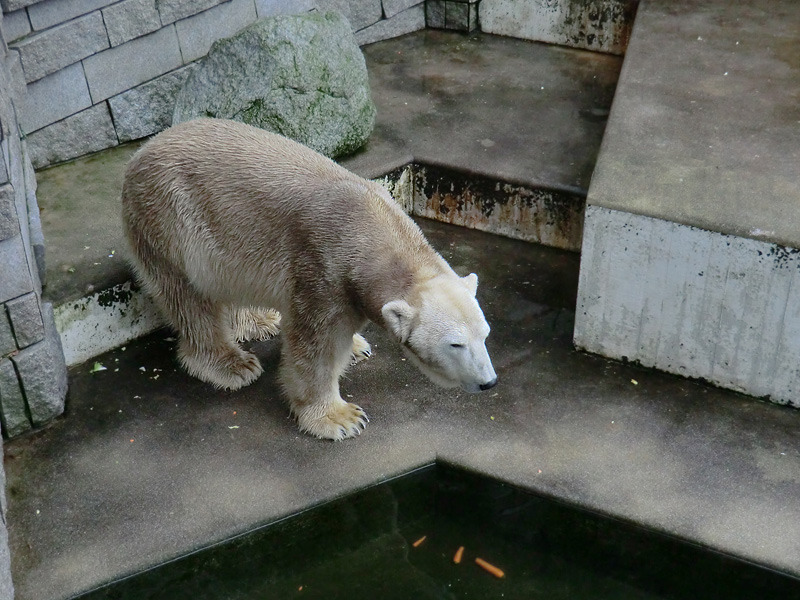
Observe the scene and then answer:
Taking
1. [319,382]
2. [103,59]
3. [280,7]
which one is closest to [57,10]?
[103,59]

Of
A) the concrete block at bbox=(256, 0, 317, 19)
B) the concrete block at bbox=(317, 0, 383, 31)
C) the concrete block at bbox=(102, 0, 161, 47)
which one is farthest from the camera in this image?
the concrete block at bbox=(317, 0, 383, 31)

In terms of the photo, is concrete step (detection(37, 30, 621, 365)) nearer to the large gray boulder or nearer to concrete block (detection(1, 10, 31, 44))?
the large gray boulder

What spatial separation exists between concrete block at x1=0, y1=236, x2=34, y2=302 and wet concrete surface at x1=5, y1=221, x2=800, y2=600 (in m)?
0.81

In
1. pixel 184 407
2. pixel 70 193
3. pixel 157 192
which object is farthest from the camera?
pixel 70 193

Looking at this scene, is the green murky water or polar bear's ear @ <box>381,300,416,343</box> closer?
polar bear's ear @ <box>381,300,416,343</box>

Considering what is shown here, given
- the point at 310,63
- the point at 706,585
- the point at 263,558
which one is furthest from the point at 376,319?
the point at 310,63

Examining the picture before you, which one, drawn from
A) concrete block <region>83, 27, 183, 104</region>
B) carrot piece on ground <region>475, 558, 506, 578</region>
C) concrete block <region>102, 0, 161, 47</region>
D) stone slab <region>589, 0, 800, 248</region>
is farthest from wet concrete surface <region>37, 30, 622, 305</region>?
carrot piece on ground <region>475, 558, 506, 578</region>

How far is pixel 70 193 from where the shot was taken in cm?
588

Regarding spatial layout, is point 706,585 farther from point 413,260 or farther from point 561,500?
point 413,260

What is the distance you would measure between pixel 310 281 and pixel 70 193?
7.44 ft

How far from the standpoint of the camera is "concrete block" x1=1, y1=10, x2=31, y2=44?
557 cm

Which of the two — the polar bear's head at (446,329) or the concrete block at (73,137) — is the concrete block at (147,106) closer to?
the concrete block at (73,137)

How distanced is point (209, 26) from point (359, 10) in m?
1.53

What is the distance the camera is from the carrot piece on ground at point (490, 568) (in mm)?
4266
